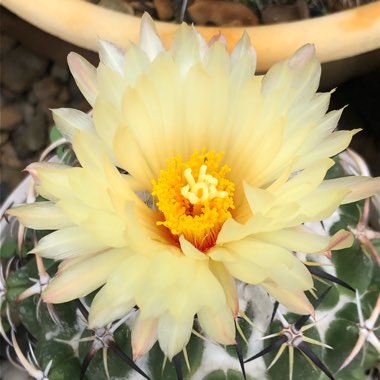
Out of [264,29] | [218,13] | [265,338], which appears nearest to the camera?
[265,338]

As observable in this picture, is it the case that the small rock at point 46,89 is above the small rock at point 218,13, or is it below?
below

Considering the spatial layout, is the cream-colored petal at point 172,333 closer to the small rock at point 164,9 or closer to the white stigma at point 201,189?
the white stigma at point 201,189

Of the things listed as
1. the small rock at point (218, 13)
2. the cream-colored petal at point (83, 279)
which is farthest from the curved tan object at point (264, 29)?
the cream-colored petal at point (83, 279)

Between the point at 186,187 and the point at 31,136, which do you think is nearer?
the point at 186,187

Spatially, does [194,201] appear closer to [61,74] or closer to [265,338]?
[265,338]

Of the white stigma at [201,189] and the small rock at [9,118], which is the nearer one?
the white stigma at [201,189]

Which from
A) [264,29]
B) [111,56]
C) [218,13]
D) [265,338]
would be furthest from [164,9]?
[265,338]

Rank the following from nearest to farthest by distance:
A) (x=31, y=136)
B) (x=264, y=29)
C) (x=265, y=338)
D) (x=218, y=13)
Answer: (x=265, y=338), (x=264, y=29), (x=218, y=13), (x=31, y=136)
